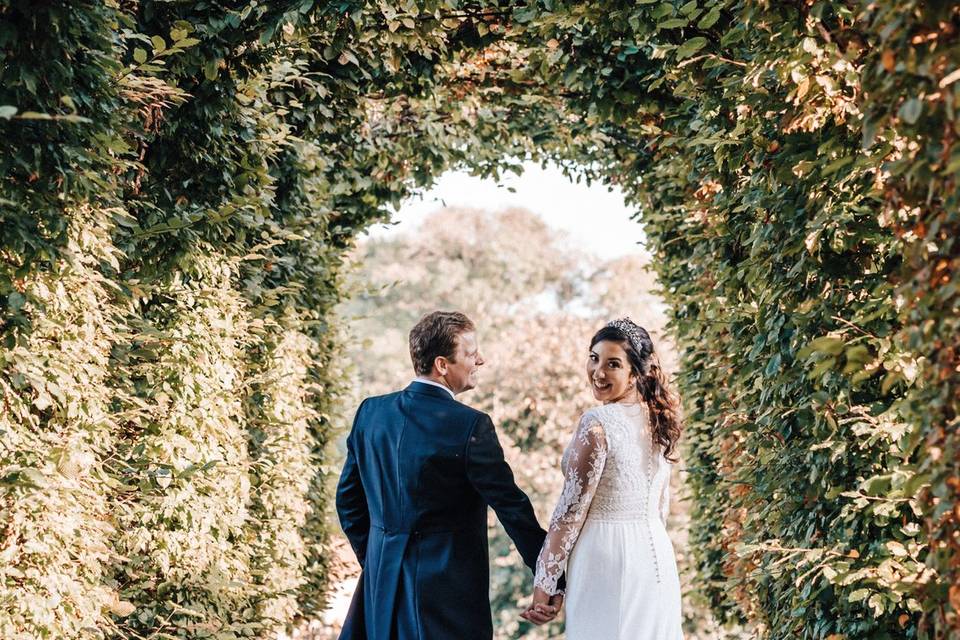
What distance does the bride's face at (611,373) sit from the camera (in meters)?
4.01

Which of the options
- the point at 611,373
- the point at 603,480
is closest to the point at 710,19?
the point at 611,373

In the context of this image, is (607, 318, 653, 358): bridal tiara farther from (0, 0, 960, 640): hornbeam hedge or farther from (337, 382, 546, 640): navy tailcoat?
(337, 382, 546, 640): navy tailcoat

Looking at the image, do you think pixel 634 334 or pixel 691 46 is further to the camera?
pixel 634 334

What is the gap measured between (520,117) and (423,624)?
5.41 m

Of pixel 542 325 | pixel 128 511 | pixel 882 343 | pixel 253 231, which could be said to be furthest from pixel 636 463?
pixel 542 325

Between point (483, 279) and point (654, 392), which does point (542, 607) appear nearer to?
point (654, 392)

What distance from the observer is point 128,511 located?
401cm

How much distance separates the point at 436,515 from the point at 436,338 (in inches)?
26.2

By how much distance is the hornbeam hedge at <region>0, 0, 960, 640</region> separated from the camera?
2.43 metres

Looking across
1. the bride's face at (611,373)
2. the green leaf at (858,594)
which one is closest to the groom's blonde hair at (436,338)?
the bride's face at (611,373)

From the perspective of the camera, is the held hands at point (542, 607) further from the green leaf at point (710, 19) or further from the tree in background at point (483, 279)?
the tree in background at point (483, 279)

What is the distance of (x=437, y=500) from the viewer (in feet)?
12.6

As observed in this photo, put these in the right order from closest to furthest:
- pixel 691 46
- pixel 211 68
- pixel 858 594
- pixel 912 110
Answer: pixel 912 110, pixel 858 594, pixel 691 46, pixel 211 68

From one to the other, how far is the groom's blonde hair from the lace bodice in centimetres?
58
